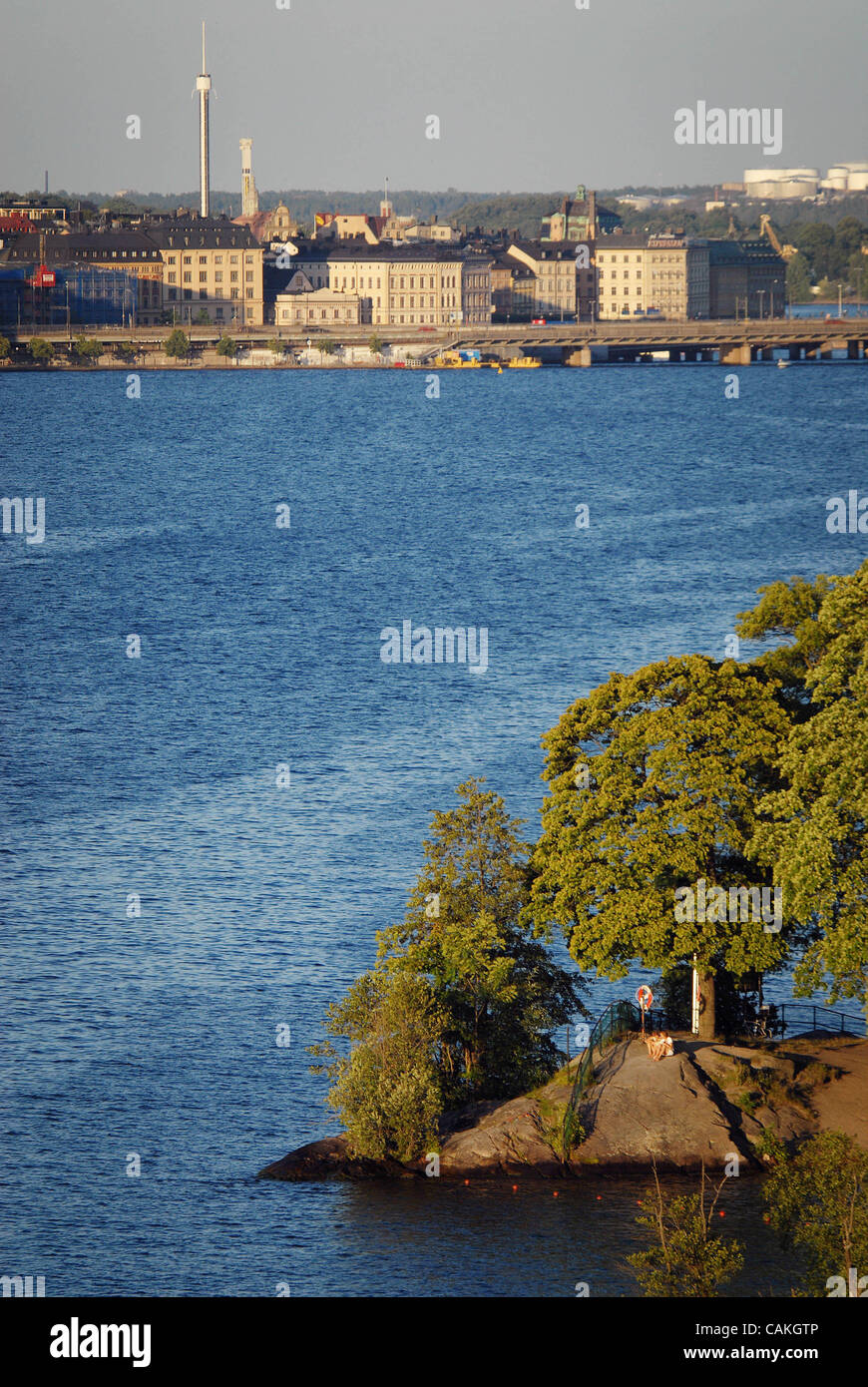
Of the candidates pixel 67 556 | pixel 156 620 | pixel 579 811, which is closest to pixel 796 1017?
pixel 579 811

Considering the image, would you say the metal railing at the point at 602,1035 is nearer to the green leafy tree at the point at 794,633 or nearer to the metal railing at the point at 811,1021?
the metal railing at the point at 811,1021

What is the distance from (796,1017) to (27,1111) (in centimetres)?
1372

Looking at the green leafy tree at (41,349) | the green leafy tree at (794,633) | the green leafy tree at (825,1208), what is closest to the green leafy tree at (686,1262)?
the green leafy tree at (825,1208)

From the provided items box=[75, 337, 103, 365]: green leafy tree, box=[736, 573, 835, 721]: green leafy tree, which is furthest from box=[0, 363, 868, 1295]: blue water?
box=[75, 337, 103, 365]: green leafy tree

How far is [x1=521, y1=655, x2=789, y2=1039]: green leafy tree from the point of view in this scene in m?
31.2

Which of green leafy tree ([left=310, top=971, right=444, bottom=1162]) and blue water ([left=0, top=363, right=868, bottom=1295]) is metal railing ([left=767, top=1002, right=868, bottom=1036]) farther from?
green leafy tree ([left=310, top=971, right=444, bottom=1162])

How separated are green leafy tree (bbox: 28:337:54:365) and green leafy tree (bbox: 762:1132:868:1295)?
591 feet

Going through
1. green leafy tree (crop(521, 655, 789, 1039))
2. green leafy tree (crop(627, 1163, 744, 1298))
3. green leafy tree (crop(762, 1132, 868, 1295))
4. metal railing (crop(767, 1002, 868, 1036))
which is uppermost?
green leafy tree (crop(521, 655, 789, 1039))

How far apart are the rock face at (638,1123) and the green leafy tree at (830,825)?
1.61m

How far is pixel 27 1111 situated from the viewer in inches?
1319

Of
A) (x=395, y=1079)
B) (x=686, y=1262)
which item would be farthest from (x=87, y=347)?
(x=686, y=1262)

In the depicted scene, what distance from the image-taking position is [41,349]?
19575cm

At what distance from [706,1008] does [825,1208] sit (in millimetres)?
8958

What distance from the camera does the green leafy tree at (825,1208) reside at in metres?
22.4
